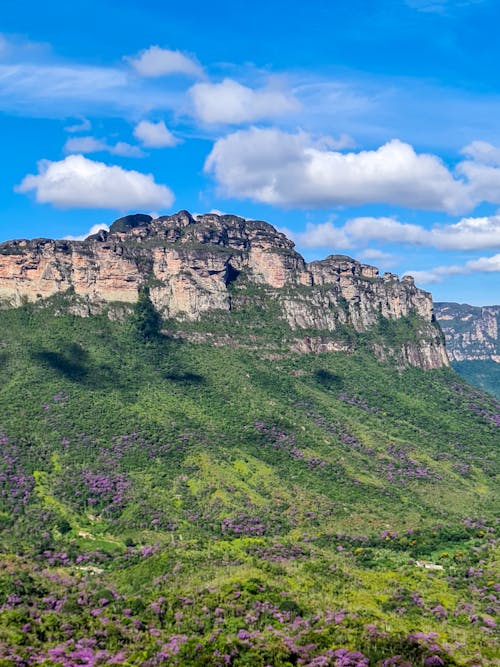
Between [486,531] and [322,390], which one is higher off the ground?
[322,390]

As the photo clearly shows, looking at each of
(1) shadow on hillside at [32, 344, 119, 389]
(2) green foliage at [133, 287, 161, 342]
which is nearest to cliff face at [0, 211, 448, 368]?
(2) green foliage at [133, 287, 161, 342]

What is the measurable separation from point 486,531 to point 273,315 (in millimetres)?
82332

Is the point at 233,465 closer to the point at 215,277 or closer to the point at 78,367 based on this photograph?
the point at 78,367

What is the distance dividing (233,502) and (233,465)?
11.7 metres

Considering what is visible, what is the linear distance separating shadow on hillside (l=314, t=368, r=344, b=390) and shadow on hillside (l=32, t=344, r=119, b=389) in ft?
162

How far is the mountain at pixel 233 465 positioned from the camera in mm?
66812

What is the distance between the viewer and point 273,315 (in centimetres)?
17438

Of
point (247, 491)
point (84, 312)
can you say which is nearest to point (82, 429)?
point (247, 491)

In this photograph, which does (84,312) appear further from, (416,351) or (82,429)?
(416,351)

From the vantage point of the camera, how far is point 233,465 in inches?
4690

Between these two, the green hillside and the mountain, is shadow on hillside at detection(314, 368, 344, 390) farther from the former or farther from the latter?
the mountain

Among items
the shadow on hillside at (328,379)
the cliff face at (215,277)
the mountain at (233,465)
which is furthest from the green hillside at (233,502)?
the cliff face at (215,277)

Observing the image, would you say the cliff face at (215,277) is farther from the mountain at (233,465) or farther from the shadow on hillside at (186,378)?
the shadow on hillside at (186,378)

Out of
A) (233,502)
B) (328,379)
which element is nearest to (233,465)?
(233,502)
